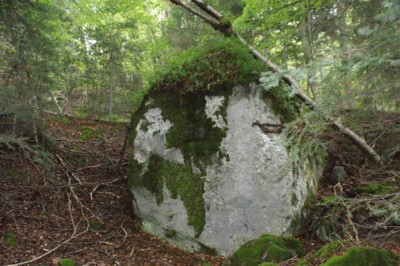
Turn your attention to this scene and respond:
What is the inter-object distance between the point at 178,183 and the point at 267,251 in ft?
6.50

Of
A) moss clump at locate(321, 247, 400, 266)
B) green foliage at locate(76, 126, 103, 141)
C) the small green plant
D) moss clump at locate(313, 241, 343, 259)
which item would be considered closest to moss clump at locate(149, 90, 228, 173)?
moss clump at locate(313, 241, 343, 259)

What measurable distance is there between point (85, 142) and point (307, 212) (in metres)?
5.91

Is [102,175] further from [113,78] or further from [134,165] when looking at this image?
[113,78]

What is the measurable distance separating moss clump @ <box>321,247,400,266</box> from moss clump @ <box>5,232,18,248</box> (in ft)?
13.6

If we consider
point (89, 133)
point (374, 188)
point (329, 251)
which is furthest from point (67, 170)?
point (374, 188)

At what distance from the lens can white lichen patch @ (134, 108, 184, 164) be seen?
565cm

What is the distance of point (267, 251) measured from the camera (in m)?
4.17

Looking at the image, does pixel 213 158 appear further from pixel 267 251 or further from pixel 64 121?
pixel 64 121

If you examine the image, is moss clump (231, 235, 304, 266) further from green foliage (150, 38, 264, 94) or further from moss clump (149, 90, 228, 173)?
green foliage (150, 38, 264, 94)

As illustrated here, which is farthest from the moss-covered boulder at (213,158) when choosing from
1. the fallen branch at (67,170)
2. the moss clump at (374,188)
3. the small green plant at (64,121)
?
the small green plant at (64,121)

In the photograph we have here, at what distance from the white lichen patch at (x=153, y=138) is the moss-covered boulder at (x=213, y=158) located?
19 mm

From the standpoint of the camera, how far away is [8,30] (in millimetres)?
5543

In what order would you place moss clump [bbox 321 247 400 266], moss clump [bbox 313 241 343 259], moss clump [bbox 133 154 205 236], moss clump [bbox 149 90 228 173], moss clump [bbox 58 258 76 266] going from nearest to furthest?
moss clump [bbox 321 247 400 266] < moss clump [bbox 313 241 343 259] < moss clump [bbox 58 258 76 266] < moss clump [bbox 133 154 205 236] < moss clump [bbox 149 90 228 173]

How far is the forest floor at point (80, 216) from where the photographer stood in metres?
4.40
